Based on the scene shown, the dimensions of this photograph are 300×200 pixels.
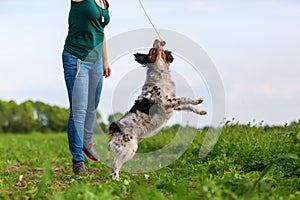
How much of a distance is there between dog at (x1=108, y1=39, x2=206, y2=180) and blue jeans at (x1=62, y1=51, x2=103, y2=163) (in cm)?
99

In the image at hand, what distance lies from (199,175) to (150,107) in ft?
3.03

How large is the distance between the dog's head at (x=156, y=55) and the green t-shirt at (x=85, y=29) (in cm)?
103

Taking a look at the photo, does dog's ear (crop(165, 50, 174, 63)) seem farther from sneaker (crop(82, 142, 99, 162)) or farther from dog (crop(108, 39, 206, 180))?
sneaker (crop(82, 142, 99, 162))

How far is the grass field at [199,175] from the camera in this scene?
4.51 m

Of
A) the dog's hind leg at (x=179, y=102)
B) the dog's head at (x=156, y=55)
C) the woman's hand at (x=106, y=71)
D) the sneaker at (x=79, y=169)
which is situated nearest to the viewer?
the dog's hind leg at (x=179, y=102)

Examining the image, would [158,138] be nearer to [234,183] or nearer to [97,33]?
[97,33]

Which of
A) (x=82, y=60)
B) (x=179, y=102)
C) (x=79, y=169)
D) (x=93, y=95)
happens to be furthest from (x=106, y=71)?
(x=179, y=102)

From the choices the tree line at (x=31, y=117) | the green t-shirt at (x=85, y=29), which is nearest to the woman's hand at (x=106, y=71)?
the green t-shirt at (x=85, y=29)

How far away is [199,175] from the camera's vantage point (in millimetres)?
6066

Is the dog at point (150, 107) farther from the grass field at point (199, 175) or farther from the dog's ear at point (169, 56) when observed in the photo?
the grass field at point (199, 175)

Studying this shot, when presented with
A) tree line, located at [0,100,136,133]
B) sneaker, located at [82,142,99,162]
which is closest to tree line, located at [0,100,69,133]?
tree line, located at [0,100,136,133]

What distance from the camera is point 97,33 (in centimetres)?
714

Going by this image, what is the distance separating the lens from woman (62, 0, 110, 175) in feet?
22.8

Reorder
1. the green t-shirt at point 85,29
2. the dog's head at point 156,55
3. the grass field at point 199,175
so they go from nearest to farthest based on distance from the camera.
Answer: the grass field at point 199,175, the dog's head at point 156,55, the green t-shirt at point 85,29
